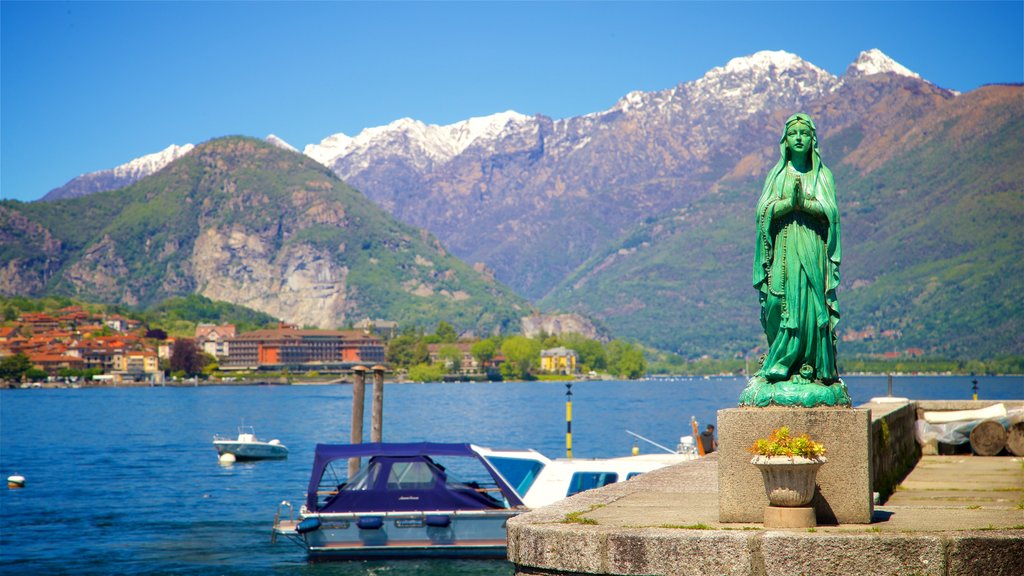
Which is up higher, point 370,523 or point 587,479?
point 587,479

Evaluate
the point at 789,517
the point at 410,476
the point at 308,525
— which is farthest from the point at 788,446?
the point at 308,525

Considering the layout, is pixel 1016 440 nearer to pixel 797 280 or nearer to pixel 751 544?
pixel 797 280

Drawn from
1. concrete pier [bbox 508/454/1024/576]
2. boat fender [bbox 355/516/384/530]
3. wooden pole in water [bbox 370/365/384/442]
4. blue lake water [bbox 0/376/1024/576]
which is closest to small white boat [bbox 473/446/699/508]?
blue lake water [bbox 0/376/1024/576]

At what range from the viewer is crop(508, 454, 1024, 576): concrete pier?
9.69 m

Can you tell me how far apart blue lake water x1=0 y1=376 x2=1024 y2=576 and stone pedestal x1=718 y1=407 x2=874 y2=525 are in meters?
20.7

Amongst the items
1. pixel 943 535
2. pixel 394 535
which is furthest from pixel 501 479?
pixel 943 535

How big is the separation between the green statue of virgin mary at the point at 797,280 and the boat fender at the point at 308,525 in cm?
2245

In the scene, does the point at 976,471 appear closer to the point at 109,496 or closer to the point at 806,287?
the point at 806,287

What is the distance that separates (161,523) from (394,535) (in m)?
16.2

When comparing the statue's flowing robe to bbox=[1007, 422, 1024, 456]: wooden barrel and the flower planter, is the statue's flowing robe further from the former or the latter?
bbox=[1007, 422, 1024, 456]: wooden barrel

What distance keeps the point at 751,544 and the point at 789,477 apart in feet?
3.58

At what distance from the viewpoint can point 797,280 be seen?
12312 millimetres

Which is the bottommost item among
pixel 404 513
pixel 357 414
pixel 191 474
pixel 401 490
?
pixel 191 474

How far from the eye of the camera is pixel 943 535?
983cm
